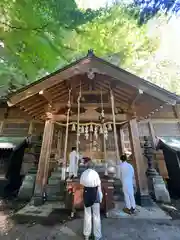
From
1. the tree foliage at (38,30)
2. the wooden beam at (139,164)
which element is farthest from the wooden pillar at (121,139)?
the tree foliage at (38,30)

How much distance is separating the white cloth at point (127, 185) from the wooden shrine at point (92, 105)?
0.46 m

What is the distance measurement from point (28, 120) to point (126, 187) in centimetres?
695

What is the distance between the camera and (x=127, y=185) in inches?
204

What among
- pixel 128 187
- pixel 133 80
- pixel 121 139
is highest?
pixel 133 80

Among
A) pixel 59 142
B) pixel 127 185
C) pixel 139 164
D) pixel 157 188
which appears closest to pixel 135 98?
pixel 139 164

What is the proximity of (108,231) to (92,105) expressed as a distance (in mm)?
4831

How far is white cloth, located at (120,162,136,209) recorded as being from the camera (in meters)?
5.11

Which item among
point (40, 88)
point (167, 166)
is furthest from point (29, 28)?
point (167, 166)

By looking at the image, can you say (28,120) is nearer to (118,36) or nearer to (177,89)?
(118,36)

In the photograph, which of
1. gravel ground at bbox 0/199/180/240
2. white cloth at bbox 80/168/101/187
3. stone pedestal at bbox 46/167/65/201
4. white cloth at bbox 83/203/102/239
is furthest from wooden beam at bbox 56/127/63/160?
white cloth at bbox 83/203/102/239

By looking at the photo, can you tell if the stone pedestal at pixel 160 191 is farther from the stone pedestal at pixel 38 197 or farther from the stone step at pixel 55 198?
the stone pedestal at pixel 38 197

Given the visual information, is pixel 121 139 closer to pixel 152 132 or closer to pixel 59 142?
pixel 152 132

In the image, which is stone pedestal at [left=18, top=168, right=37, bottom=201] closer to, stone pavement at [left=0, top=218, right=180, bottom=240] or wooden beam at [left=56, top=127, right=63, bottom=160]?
wooden beam at [left=56, top=127, right=63, bottom=160]

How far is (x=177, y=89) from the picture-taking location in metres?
20.7
